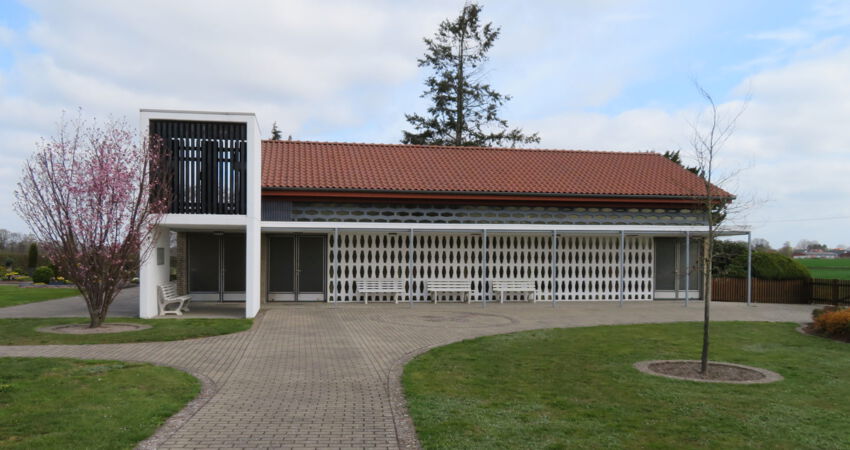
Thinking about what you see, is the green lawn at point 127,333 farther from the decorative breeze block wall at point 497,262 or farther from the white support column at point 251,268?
the decorative breeze block wall at point 497,262

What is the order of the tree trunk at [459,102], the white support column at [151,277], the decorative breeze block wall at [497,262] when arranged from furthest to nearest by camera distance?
the tree trunk at [459,102] < the decorative breeze block wall at [497,262] < the white support column at [151,277]

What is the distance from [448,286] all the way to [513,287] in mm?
2097

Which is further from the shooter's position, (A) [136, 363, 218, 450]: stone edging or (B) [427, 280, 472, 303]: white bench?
(B) [427, 280, 472, 303]: white bench

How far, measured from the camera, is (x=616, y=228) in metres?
19.1

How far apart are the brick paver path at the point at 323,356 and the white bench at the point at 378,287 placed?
1.99 feet

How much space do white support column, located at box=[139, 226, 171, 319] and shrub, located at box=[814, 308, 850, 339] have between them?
14.4 metres

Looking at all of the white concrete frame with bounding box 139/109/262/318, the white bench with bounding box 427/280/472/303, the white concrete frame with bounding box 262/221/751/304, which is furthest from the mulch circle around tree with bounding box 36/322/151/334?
the white bench with bounding box 427/280/472/303

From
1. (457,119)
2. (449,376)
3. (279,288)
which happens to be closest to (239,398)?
(449,376)

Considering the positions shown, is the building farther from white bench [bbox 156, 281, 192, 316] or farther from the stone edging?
the stone edging

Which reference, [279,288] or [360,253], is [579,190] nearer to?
[360,253]

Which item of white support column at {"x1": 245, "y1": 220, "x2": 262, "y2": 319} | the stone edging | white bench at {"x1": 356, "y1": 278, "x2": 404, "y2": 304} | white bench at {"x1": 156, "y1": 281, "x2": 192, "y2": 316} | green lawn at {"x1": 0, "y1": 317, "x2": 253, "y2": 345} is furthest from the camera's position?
white bench at {"x1": 356, "y1": 278, "x2": 404, "y2": 304}

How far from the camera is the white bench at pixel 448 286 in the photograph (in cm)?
1955

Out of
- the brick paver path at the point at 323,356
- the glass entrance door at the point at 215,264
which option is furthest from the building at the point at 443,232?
the brick paver path at the point at 323,356

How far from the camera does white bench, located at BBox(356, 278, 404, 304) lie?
63.0 feet
